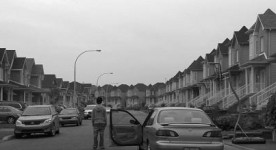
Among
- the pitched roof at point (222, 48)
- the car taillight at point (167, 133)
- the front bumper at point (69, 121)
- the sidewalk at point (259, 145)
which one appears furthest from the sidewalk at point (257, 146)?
the pitched roof at point (222, 48)

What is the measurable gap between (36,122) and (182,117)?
452 inches

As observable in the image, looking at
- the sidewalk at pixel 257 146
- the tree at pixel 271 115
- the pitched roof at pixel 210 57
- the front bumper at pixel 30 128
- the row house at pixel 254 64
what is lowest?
the sidewalk at pixel 257 146

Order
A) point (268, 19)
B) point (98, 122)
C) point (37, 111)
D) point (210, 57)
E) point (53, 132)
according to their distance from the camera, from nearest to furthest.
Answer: point (98, 122)
point (53, 132)
point (37, 111)
point (268, 19)
point (210, 57)

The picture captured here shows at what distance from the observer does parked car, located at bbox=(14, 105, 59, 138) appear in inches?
854

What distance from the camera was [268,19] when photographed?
37.1 m

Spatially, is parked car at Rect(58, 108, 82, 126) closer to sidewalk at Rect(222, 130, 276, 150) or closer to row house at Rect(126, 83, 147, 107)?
sidewalk at Rect(222, 130, 276, 150)

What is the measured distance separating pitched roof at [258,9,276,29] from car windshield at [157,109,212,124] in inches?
1001

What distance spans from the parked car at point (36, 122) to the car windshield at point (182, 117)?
10779mm

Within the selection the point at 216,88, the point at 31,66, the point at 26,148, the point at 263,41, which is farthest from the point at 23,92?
the point at 26,148

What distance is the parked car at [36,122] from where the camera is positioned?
71.2ft

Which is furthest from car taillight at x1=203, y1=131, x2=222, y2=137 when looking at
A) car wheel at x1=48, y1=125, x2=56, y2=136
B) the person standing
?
car wheel at x1=48, y1=125, x2=56, y2=136

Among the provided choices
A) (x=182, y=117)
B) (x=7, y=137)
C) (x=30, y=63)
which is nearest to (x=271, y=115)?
(x=182, y=117)

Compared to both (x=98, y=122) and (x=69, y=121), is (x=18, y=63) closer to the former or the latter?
(x=69, y=121)

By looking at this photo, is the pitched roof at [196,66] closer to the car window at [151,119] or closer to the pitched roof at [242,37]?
the pitched roof at [242,37]
